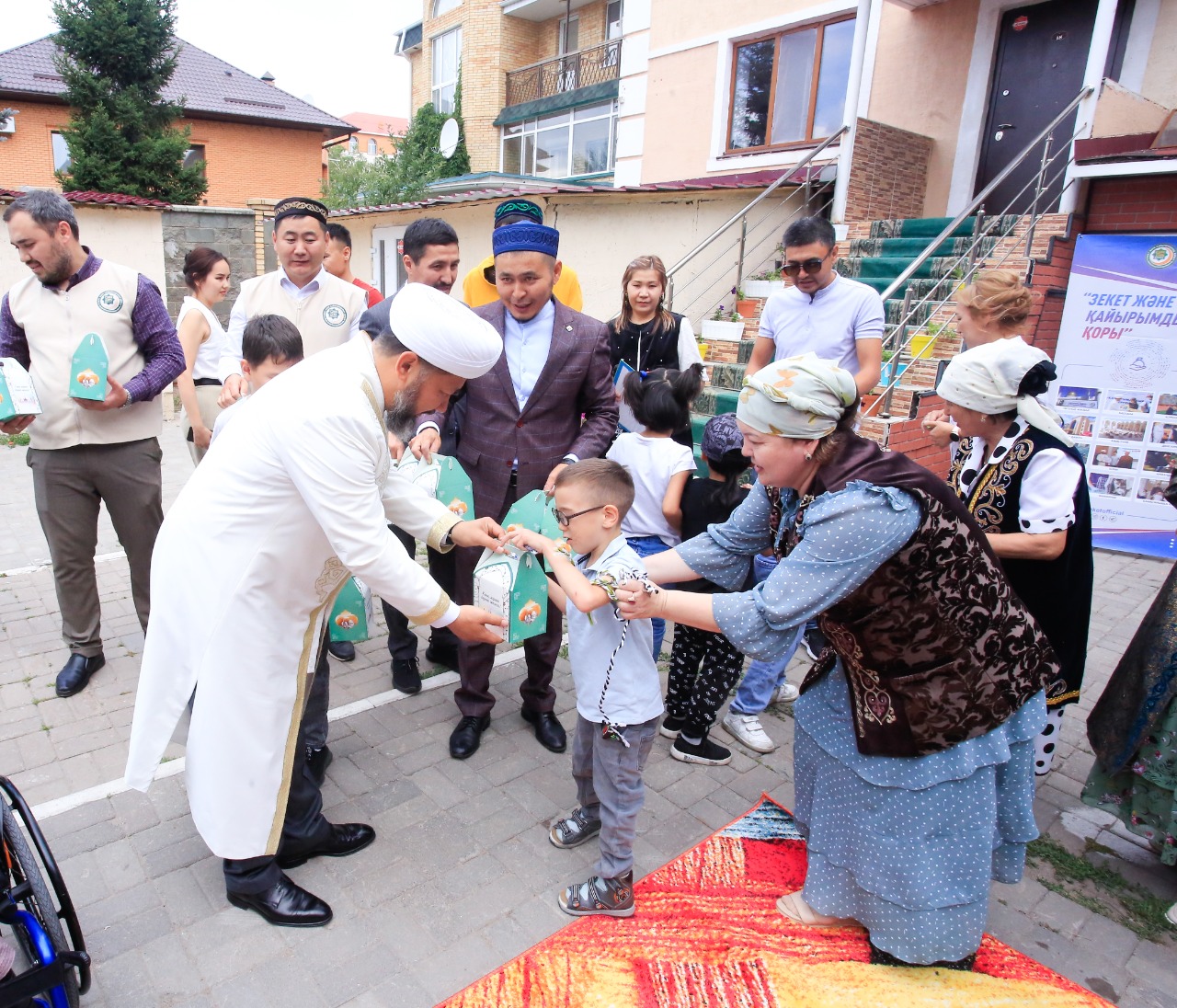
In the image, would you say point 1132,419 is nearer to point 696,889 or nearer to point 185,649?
point 696,889

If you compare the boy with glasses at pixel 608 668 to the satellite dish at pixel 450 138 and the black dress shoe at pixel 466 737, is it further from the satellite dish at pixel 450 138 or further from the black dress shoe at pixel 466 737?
the satellite dish at pixel 450 138

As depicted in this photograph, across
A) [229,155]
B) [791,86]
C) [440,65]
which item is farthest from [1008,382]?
[440,65]

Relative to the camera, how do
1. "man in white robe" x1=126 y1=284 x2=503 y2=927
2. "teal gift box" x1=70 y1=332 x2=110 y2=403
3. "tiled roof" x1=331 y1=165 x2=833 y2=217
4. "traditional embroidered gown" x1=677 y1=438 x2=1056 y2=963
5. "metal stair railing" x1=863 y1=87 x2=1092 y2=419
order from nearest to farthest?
"traditional embroidered gown" x1=677 y1=438 x2=1056 y2=963 → "man in white robe" x1=126 y1=284 x2=503 y2=927 → "teal gift box" x1=70 y1=332 x2=110 y2=403 → "metal stair railing" x1=863 y1=87 x2=1092 y2=419 → "tiled roof" x1=331 y1=165 x2=833 y2=217

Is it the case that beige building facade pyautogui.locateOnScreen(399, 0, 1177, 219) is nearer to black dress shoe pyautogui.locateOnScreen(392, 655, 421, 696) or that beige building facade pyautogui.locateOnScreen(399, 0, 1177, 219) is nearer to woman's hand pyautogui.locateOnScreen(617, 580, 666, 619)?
black dress shoe pyautogui.locateOnScreen(392, 655, 421, 696)

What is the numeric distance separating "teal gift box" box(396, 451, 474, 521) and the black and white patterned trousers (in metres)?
1.06

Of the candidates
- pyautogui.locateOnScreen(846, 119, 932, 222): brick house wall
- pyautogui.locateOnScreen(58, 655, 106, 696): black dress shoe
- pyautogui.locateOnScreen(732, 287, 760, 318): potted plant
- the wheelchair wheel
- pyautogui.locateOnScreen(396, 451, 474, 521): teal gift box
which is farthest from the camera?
pyautogui.locateOnScreen(846, 119, 932, 222): brick house wall

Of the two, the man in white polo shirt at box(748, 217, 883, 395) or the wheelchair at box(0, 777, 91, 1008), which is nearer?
the wheelchair at box(0, 777, 91, 1008)

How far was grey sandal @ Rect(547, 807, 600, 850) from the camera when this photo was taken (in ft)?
9.15

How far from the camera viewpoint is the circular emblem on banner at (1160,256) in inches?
240

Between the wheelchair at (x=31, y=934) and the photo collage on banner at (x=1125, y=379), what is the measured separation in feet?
22.7

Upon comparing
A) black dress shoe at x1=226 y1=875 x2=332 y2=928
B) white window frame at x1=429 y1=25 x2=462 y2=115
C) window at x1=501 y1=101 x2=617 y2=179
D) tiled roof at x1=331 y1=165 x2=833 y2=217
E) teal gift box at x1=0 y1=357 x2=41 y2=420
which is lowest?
black dress shoe at x1=226 y1=875 x2=332 y2=928

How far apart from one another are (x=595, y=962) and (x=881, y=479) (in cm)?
163

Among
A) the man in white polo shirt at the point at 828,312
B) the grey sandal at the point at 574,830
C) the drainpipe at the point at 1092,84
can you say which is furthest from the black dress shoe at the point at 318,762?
the drainpipe at the point at 1092,84

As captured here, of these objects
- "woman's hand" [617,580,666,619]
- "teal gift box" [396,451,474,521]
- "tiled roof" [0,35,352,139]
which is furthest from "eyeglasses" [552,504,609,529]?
"tiled roof" [0,35,352,139]
